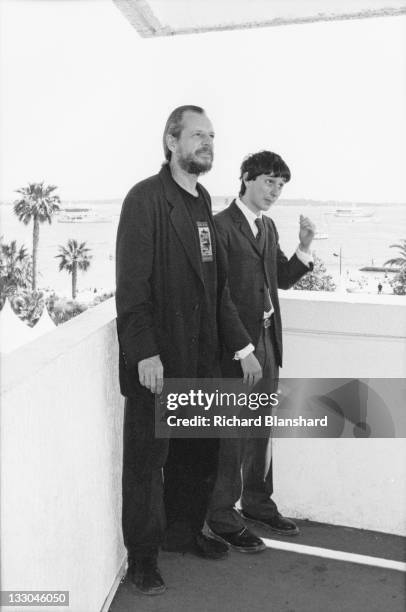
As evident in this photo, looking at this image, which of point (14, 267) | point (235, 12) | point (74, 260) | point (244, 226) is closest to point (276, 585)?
point (244, 226)

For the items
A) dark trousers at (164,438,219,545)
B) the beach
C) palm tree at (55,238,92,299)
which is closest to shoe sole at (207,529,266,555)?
dark trousers at (164,438,219,545)

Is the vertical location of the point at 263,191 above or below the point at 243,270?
above

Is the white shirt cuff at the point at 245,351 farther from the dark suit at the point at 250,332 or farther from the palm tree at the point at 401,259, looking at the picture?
the palm tree at the point at 401,259

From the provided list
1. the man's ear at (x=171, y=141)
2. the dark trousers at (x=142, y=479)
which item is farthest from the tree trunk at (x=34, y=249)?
the dark trousers at (x=142, y=479)

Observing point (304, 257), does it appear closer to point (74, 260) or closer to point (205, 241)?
point (205, 241)

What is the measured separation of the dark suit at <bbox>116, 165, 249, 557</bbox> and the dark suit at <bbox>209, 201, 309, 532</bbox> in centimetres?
24

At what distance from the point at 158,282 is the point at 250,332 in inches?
21.3

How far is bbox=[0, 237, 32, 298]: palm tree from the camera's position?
4766 cm

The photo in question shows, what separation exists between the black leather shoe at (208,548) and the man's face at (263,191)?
1.28 metres

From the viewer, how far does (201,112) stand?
6.26ft

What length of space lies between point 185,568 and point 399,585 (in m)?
0.77

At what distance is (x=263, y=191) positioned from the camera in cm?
224

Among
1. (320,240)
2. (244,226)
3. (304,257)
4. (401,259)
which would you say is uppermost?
(320,240)

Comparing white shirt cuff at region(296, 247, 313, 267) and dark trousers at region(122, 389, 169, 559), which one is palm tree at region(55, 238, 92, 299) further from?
dark trousers at region(122, 389, 169, 559)
